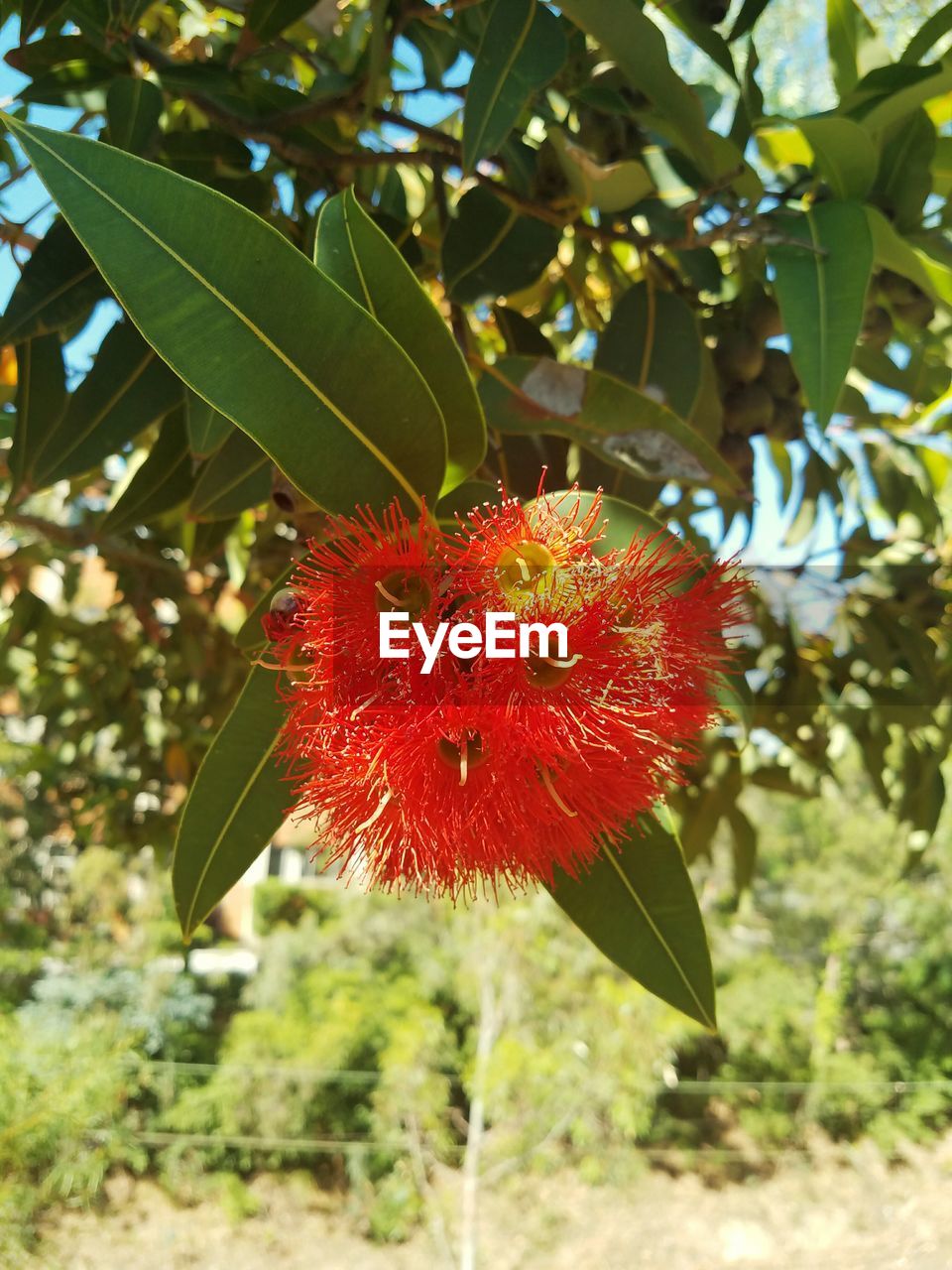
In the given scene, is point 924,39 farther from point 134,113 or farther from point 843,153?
point 134,113

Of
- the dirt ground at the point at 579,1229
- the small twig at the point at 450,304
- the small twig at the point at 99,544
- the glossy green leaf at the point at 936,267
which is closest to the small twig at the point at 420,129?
the small twig at the point at 450,304

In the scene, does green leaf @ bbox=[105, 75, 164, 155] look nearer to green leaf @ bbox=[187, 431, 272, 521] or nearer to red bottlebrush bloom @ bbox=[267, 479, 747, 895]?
green leaf @ bbox=[187, 431, 272, 521]

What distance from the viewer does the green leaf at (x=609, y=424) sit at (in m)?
0.61

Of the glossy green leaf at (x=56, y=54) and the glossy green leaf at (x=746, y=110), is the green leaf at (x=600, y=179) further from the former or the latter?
the glossy green leaf at (x=56, y=54)

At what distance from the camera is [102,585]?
161 inches

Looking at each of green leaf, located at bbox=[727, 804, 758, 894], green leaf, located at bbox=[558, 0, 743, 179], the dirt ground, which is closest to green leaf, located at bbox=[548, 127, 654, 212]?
green leaf, located at bbox=[558, 0, 743, 179]

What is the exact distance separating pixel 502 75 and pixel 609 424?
21 centimetres

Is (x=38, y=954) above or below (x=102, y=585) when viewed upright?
below

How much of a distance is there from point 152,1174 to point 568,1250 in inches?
77.2

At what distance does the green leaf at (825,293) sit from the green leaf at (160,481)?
0.45 metres

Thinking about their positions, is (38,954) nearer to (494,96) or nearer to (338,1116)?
(338,1116)

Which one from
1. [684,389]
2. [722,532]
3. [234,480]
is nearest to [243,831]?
[234,480]

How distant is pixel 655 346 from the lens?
75cm

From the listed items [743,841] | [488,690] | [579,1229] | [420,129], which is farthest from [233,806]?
[579,1229]
